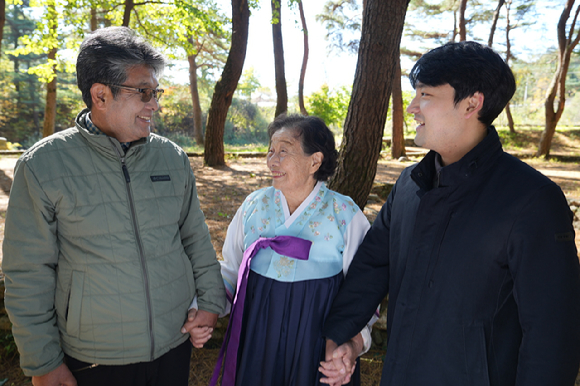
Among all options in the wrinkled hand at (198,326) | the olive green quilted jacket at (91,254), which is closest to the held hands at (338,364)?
the wrinkled hand at (198,326)

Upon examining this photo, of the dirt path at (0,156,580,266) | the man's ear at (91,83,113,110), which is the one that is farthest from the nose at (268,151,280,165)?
the dirt path at (0,156,580,266)

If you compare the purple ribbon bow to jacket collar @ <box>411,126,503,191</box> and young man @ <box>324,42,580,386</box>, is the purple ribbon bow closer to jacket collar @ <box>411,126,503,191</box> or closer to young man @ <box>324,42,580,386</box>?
young man @ <box>324,42,580,386</box>

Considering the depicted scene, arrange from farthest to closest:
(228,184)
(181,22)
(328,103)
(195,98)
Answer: (328,103) < (195,98) < (181,22) < (228,184)

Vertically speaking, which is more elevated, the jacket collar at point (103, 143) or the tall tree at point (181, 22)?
the tall tree at point (181, 22)

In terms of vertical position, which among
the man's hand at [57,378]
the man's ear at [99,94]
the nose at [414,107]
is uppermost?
the nose at [414,107]

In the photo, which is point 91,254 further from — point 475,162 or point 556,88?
point 556,88

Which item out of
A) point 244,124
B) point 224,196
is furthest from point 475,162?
point 244,124

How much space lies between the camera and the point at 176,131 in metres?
28.8

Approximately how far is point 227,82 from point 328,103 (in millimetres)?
19706

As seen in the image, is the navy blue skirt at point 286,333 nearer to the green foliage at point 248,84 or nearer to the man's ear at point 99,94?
the man's ear at point 99,94

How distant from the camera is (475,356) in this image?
1.22 m

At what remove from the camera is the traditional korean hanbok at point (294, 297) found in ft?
5.54

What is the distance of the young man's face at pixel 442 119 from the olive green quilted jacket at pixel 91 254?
1.06 m

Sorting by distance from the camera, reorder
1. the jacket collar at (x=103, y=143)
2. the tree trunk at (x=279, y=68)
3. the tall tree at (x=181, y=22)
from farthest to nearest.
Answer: the tree trunk at (x=279, y=68) < the tall tree at (x=181, y=22) < the jacket collar at (x=103, y=143)
